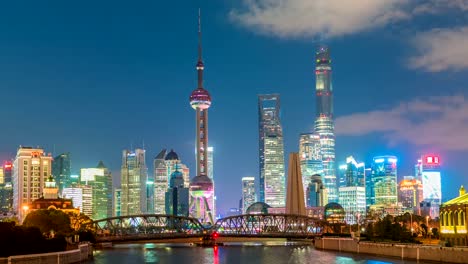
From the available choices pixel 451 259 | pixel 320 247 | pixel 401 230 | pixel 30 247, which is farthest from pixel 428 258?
pixel 320 247

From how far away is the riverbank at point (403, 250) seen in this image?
106 m

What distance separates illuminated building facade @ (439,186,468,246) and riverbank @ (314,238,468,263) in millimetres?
9008

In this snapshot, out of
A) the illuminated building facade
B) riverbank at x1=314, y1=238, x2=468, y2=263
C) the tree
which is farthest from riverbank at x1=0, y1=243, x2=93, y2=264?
the illuminated building facade

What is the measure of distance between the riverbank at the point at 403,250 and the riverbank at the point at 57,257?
191 ft

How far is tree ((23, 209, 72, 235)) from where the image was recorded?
170 metres

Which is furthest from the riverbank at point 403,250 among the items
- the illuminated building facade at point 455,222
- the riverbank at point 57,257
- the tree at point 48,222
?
the tree at point 48,222

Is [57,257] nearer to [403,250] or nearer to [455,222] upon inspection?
[403,250]

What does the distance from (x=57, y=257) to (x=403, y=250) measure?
6001 centimetres

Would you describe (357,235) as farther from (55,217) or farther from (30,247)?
(30,247)

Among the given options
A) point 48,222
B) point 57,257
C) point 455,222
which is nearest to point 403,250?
point 455,222

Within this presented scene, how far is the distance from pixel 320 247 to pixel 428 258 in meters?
80.6

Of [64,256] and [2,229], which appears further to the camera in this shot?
[64,256]

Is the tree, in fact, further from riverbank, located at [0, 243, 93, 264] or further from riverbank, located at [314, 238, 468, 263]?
riverbank, located at [314, 238, 468, 263]

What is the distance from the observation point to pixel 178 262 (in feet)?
469
